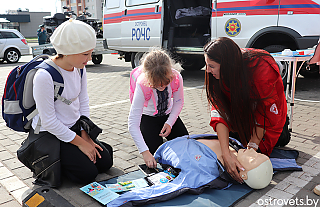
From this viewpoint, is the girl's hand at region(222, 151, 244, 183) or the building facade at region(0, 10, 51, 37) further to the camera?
the building facade at region(0, 10, 51, 37)

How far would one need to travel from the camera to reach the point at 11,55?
46.0ft

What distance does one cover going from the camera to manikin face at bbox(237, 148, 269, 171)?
2.31 meters

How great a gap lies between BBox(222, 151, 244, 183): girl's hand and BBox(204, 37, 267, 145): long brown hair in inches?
12.6

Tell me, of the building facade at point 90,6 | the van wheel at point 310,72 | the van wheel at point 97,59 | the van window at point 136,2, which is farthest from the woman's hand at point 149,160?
the building facade at point 90,6

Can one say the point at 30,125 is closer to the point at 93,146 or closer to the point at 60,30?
the point at 93,146

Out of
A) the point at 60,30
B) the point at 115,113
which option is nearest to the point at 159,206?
the point at 60,30

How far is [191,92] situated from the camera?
21.5 ft

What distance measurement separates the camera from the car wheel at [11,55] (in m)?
13.9

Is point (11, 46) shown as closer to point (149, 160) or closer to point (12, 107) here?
point (12, 107)

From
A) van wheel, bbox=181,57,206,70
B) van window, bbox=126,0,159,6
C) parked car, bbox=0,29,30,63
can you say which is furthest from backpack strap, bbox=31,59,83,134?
parked car, bbox=0,29,30,63

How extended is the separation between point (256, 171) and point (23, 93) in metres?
2.02

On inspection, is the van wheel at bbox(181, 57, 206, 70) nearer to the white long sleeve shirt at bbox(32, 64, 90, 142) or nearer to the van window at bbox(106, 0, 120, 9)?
the van window at bbox(106, 0, 120, 9)

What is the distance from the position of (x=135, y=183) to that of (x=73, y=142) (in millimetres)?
652

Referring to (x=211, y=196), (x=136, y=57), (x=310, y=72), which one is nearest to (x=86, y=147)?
(x=211, y=196)
